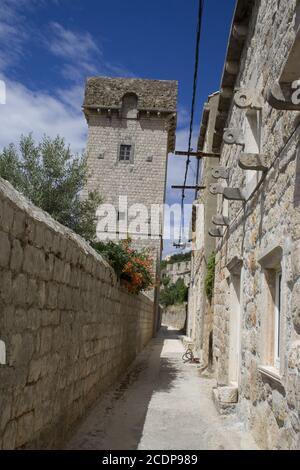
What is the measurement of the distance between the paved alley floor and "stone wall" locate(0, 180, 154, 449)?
0.29 meters

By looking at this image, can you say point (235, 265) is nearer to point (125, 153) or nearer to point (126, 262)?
point (126, 262)

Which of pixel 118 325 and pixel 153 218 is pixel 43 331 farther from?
pixel 153 218

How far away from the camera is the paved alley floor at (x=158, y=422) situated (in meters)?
4.69

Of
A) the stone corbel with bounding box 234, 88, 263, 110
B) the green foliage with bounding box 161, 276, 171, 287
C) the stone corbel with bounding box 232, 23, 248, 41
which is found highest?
the stone corbel with bounding box 232, 23, 248, 41

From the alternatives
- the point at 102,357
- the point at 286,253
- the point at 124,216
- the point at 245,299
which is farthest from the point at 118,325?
the point at 124,216

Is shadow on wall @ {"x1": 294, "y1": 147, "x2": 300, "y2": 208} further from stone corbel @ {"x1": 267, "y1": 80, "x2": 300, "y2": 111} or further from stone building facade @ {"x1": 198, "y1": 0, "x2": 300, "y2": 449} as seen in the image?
stone corbel @ {"x1": 267, "y1": 80, "x2": 300, "y2": 111}

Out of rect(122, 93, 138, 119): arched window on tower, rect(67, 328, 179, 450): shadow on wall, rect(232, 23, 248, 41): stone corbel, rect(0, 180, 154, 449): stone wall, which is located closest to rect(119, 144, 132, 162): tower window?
rect(122, 93, 138, 119): arched window on tower

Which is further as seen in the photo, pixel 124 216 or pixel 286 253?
pixel 124 216

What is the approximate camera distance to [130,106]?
2436cm

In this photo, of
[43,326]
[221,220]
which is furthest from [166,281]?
[43,326]

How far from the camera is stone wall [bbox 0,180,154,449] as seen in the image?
9.75ft

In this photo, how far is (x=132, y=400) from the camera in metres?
7.00

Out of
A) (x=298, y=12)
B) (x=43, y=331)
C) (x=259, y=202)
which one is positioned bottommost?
(x=43, y=331)
